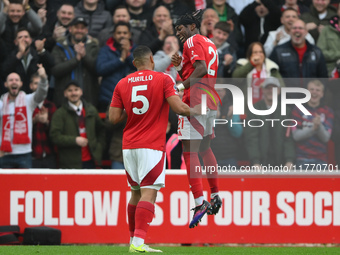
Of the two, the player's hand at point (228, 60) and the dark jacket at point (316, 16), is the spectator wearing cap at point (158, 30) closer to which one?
the player's hand at point (228, 60)

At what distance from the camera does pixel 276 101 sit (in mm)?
13812

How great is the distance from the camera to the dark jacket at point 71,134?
13.7 m

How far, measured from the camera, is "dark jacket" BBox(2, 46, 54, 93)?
47.1 ft

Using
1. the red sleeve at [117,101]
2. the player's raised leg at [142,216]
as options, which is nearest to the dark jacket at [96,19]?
the red sleeve at [117,101]

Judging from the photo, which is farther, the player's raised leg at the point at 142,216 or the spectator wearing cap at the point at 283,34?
the spectator wearing cap at the point at 283,34

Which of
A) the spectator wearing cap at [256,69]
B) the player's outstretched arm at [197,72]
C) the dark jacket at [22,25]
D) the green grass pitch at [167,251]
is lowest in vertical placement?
the green grass pitch at [167,251]

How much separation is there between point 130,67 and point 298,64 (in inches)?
128

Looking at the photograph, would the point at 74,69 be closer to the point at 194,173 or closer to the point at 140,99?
the point at 194,173

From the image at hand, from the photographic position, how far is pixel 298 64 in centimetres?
1441

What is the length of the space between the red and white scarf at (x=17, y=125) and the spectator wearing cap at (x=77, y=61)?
870mm

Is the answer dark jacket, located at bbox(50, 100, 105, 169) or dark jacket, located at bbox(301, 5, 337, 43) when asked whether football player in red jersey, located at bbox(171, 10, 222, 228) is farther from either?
dark jacket, located at bbox(301, 5, 337, 43)

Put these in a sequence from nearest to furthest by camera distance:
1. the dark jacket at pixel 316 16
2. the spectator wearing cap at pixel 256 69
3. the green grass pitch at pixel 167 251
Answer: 1. the green grass pitch at pixel 167 251
2. the spectator wearing cap at pixel 256 69
3. the dark jacket at pixel 316 16

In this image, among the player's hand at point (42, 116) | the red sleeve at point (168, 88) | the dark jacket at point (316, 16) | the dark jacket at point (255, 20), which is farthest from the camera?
the dark jacket at point (316, 16)

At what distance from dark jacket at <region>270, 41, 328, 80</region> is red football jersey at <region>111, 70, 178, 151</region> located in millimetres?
5550
